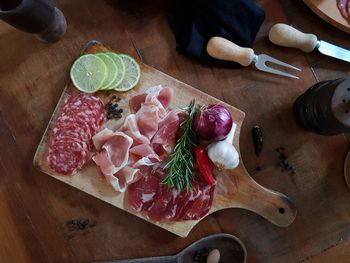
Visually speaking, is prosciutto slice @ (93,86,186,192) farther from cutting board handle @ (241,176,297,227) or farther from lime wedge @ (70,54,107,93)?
cutting board handle @ (241,176,297,227)

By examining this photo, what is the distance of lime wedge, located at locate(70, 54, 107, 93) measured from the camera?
4.16 ft

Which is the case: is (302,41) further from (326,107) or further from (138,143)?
(138,143)

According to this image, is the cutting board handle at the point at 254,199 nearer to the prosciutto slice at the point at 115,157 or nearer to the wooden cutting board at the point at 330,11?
the prosciutto slice at the point at 115,157

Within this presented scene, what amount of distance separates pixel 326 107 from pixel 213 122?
297 mm

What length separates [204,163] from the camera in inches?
49.5

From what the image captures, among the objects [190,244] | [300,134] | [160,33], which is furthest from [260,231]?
[160,33]

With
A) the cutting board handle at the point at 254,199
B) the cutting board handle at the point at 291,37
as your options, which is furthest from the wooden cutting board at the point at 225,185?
the cutting board handle at the point at 291,37

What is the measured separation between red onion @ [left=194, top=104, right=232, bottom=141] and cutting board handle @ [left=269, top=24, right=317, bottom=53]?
290mm

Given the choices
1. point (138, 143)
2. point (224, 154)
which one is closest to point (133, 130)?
point (138, 143)

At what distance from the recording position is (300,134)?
54.3 inches

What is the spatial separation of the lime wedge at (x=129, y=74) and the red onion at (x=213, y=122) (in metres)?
0.21

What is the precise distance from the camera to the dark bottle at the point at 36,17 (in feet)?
3.60

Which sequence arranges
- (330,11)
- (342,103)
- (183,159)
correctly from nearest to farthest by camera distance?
(342,103), (183,159), (330,11)

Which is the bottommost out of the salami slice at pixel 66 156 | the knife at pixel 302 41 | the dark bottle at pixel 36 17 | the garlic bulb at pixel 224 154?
the salami slice at pixel 66 156
